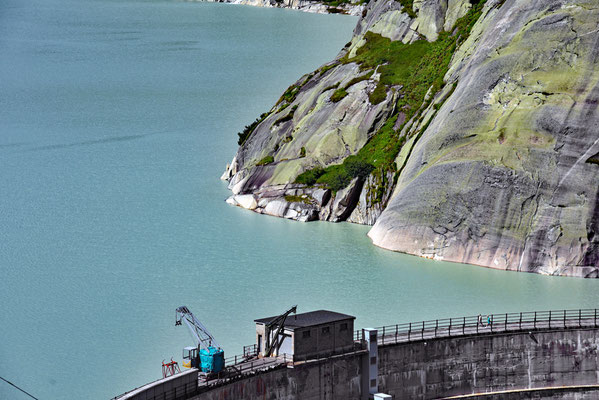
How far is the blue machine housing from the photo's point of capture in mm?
62125

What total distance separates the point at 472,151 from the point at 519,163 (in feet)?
15.2

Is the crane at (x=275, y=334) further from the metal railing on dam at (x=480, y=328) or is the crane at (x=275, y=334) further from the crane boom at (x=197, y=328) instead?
the metal railing on dam at (x=480, y=328)

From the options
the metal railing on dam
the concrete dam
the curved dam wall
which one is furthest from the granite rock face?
the curved dam wall

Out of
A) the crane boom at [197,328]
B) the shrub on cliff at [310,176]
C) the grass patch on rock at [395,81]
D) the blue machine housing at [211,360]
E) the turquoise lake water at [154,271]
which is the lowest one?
the blue machine housing at [211,360]

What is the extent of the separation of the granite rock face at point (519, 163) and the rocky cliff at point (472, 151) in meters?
0.11

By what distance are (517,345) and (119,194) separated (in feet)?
216

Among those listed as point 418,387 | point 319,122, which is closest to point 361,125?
point 319,122

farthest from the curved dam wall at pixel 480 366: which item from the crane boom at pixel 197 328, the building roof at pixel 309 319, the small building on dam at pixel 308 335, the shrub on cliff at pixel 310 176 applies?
the shrub on cliff at pixel 310 176

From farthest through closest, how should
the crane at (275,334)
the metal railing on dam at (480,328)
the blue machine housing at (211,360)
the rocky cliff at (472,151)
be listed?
1. the rocky cliff at (472,151)
2. the metal railing on dam at (480,328)
3. the crane at (275,334)
4. the blue machine housing at (211,360)

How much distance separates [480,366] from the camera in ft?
236

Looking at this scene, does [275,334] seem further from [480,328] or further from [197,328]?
[480,328]

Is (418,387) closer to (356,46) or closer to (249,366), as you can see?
(249,366)

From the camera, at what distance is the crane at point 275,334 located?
64750mm

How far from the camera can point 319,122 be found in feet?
425
